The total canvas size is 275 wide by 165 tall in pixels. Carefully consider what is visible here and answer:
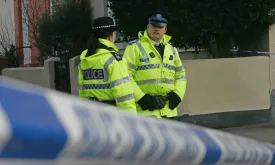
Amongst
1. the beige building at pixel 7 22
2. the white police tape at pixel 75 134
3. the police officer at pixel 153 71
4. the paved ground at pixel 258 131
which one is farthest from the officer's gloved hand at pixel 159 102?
the beige building at pixel 7 22

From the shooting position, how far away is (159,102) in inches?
192

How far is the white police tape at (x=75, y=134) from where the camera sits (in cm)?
106

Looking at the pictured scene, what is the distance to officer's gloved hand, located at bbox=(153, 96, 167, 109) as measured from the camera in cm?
485

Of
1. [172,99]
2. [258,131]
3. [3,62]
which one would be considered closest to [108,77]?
[172,99]

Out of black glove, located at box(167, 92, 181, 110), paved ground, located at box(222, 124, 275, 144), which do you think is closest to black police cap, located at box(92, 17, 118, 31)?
black glove, located at box(167, 92, 181, 110)

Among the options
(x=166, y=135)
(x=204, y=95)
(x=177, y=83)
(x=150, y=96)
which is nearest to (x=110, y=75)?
(x=150, y=96)

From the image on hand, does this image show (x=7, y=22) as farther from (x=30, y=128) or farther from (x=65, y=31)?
(x=30, y=128)

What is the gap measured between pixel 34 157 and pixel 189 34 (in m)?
9.70

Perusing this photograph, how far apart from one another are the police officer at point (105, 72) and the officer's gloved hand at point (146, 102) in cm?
48

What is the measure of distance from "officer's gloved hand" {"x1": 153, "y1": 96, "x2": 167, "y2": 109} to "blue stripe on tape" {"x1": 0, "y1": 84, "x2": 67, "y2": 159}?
368 centimetres

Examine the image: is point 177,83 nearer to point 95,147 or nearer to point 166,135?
point 166,135

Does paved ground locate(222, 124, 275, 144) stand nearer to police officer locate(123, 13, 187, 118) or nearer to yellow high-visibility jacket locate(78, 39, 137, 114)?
police officer locate(123, 13, 187, 118)

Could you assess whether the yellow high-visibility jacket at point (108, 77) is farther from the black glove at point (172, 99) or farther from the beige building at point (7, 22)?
the beige building at point (7, 22)

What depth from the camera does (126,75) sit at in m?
4.23
